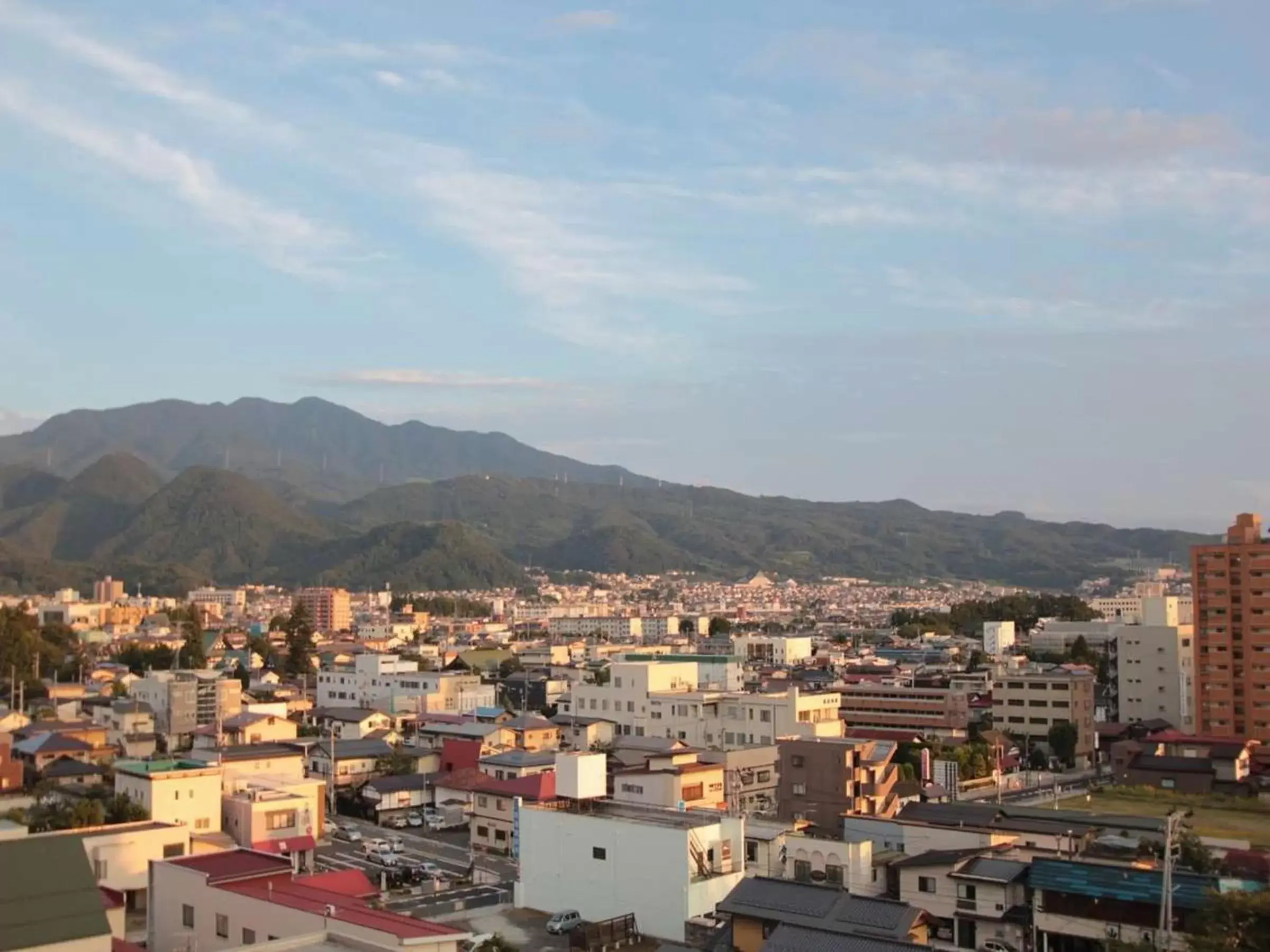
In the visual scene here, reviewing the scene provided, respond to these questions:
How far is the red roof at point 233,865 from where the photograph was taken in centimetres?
1079

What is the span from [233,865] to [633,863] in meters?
4.18

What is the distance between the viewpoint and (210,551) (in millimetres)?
160875

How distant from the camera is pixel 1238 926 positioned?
9477mm

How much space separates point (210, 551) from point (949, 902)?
526 ft

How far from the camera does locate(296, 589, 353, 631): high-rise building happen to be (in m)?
85.2

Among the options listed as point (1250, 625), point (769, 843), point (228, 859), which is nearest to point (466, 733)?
point (769, 843)

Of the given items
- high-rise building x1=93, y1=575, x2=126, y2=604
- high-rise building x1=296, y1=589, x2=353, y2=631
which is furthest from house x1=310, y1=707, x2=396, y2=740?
high-rise building x1=93, y1=575, x2=126, y2=604

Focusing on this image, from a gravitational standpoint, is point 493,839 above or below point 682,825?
below

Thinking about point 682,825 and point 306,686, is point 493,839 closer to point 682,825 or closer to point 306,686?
point 682,825

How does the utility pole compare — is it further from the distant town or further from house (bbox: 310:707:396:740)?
house (bbox: 310:707:396:740)

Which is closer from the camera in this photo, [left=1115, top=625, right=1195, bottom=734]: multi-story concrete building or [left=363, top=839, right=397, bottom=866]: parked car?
[left=363, top=839, right=397, bottom=866]: parked car

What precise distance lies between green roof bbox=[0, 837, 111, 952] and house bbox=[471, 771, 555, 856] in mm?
8764

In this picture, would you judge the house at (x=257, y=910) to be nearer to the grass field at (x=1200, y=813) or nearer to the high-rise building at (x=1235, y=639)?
the grass field at (x=1200, y=813)

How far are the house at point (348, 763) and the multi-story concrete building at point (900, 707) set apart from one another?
12.7 metres
